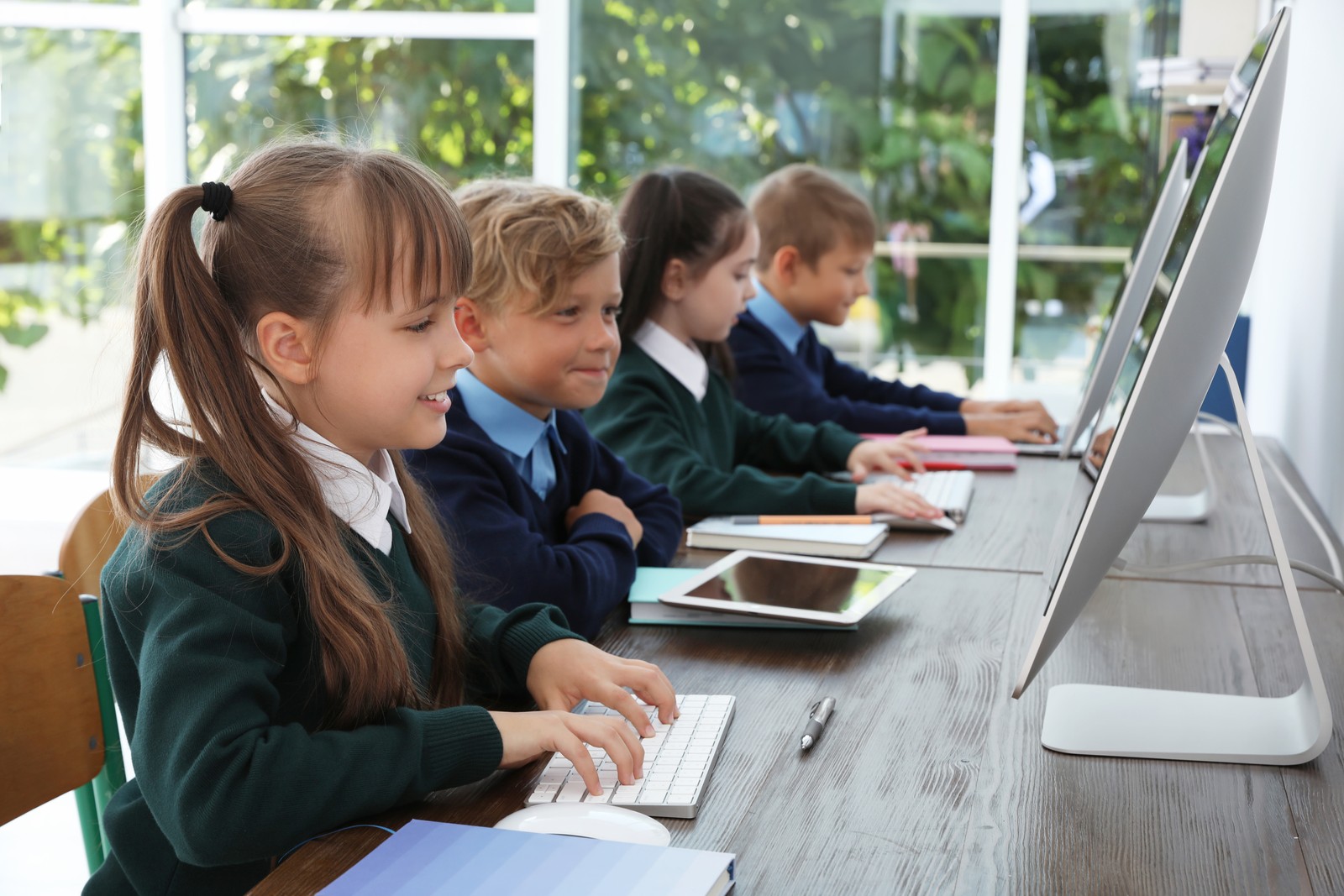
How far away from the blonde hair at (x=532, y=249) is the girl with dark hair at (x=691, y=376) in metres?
0.41

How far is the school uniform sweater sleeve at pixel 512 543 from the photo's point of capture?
127 cm

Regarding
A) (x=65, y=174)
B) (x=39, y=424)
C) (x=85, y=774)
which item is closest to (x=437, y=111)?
(x=65, y=174)

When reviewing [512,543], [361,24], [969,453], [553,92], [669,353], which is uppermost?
[361,24]

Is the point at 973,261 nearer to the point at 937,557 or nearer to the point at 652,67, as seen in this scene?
the point at 652,67

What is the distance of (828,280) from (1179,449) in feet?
5.64

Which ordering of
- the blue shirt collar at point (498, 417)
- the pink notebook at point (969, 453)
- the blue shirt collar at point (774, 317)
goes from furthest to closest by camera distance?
the blue shirt collar at point (774, 317) → the pink notebook at point (969, 453) → the blue shirt collar at point (498, 417)

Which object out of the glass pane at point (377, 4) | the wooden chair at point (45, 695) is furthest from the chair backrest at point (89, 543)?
the glass pane at point (377, 4)

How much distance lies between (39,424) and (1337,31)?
174 inches

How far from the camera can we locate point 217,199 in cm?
95

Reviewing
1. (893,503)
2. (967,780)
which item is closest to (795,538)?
(893,503)

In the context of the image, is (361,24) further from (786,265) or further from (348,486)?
(348,486)

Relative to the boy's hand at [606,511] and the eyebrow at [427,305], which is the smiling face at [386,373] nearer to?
the eyebrow at [427,305]

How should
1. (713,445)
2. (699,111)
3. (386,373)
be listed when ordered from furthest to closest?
(699,111) → (713,445) → (386,373)

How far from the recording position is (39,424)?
4.72 m
